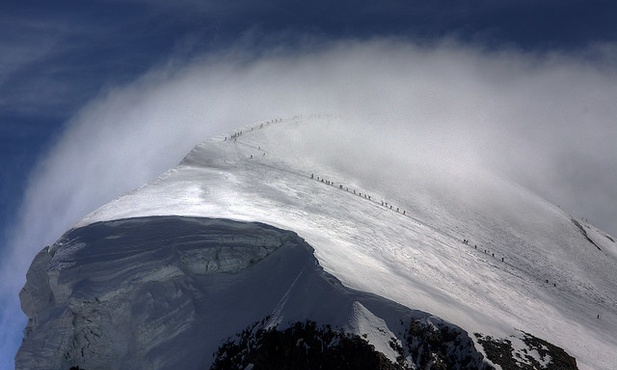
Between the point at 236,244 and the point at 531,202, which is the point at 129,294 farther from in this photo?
the point at 531,202

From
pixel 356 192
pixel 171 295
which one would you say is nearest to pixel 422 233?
pixel 356 192

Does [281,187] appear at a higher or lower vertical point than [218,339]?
higher

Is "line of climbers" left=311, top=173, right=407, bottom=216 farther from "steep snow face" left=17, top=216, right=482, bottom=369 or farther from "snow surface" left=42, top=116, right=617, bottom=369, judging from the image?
"steep snow face" left=17, top=216, right=482, bottom=369

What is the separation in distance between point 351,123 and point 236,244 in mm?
92998

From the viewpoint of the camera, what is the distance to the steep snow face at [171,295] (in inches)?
1666

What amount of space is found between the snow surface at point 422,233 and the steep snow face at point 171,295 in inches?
59.4

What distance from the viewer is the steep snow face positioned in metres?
42.3

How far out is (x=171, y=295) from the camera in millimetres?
47562

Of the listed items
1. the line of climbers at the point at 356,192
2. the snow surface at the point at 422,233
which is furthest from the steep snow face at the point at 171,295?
the line of climbers at the point at 356,192

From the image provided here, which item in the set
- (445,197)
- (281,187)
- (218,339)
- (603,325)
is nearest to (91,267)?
(218,339)

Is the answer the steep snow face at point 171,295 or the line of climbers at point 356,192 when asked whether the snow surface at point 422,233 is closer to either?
the line of climbers at point 356,192

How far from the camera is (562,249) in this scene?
88.5 m

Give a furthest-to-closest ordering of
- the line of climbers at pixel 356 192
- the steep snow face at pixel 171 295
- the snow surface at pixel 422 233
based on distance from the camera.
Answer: the line of climbers at pixel 356 192
the snow surface at pixel 422 233
the steep snow face at pixel 171 295

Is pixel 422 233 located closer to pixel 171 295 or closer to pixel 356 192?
pixel 356 192
